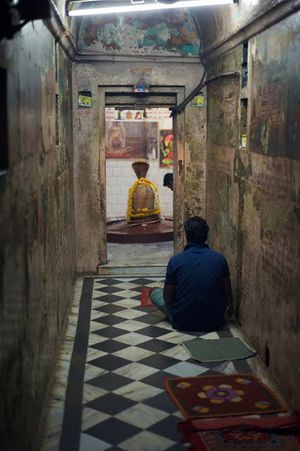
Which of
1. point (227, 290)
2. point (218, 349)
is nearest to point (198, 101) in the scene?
point (227, 290)

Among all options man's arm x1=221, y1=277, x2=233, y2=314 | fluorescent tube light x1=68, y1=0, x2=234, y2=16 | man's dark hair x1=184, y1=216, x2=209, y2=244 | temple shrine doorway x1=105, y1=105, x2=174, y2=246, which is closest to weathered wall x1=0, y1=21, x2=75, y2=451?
fluorescent tube light x1=68, y1=0, x2=234, y2=16

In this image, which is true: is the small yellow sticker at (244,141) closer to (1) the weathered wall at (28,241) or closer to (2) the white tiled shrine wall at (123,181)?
(1) the weathered wall at (28,241)

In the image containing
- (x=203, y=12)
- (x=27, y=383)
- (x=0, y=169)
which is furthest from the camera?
(x=203, y=12)

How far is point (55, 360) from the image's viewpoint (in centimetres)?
623

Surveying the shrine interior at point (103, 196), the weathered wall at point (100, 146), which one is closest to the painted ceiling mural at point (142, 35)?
the shrine interior at point (103, 196)

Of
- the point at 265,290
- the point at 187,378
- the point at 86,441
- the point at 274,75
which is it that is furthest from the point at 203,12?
the point at 86,441

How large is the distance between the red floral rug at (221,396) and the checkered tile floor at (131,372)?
0.41 feet

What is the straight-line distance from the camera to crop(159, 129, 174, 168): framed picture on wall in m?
15.4

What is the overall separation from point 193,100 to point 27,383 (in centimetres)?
687

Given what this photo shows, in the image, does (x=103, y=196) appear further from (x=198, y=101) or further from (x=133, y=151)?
(x=133, y=151)

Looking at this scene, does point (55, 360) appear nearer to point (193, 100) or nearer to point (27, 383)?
point (27, 383)

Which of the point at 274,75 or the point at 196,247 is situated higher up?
the point at 274,75

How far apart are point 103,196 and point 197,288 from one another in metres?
3.57

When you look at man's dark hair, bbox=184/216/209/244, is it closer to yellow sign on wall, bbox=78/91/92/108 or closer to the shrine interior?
the shrine interior
